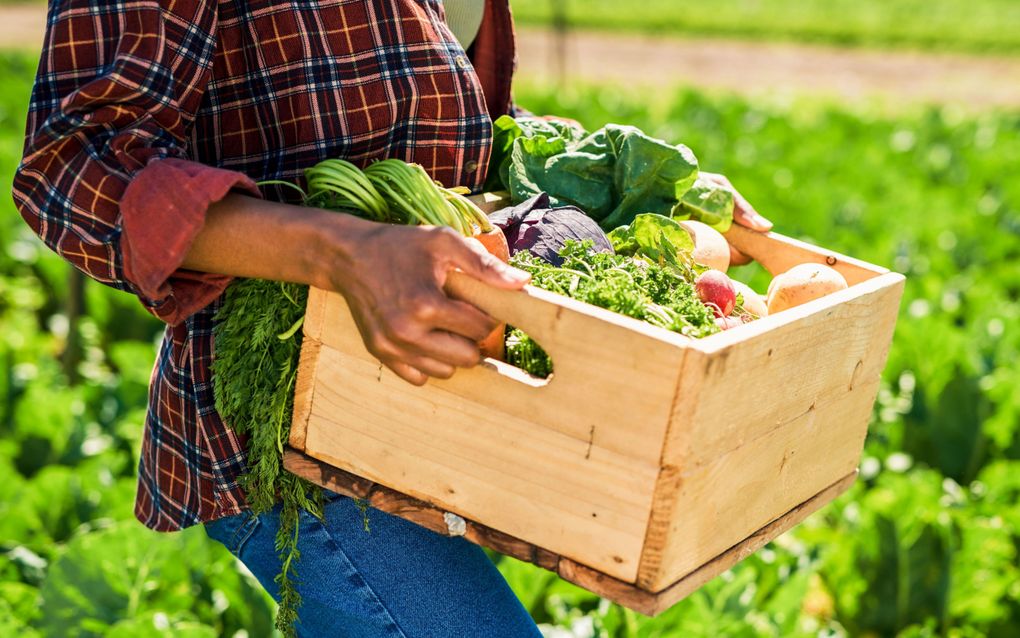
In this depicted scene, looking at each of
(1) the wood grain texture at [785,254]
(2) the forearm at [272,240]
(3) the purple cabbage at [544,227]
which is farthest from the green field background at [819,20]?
(2) the forearm at [272,240]

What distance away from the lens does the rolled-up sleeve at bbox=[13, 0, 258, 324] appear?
5.00ft

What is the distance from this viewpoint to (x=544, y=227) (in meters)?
1.83

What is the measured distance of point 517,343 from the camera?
5.48ft

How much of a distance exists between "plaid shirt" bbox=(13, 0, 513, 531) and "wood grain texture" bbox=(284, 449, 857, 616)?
0.15 meters

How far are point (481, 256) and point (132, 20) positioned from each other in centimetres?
55

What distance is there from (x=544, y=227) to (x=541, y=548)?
0.49 meters

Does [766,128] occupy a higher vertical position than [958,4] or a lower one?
higher

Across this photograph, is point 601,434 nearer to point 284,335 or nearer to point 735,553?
point 735,553

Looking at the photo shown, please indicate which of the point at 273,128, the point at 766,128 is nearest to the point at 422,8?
the point at 273,128

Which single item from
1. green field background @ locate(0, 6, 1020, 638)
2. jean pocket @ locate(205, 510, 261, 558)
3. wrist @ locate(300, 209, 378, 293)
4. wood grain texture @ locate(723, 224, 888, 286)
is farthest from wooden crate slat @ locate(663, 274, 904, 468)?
green field background @ locate(0, 6, 1020, 638)

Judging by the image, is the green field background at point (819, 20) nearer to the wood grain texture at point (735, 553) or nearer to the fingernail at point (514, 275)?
the wood grain texture at point (735, 553)

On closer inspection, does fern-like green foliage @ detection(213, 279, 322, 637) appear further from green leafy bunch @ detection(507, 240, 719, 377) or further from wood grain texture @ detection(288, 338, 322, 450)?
green leafy bunch @ detection(507, 240, 719, 377)

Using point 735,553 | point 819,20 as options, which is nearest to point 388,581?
point 735,553

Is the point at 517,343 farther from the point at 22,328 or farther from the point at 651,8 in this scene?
the point at 651,8
